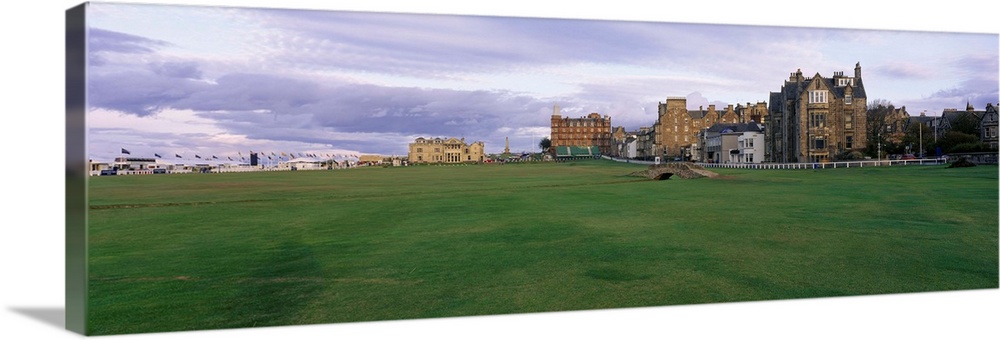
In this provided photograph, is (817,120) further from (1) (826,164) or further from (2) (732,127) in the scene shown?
(2) (732,127)

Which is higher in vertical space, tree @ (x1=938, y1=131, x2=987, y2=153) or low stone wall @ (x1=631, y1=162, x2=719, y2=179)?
tree @ (x1=938, y1=131, x2=987, y2=153)

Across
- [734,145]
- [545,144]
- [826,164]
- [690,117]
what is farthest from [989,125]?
[545,144]

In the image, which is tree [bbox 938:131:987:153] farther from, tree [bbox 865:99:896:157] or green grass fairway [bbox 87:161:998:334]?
tree [bbox 865:99:896:157]

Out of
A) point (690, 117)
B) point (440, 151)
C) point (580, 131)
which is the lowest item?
point (440, 151)

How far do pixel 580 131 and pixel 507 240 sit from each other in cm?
178

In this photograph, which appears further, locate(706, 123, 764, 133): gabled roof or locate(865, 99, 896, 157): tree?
locate(865, 99, 896, 157): tree

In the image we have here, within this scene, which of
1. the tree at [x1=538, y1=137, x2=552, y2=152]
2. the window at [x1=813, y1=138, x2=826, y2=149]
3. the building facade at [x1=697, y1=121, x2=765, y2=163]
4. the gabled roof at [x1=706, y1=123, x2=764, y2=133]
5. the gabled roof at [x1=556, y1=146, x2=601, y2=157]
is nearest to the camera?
the tree at [x1=538, y1=137, x2=552, y2=152]

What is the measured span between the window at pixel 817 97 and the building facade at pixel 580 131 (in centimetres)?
254

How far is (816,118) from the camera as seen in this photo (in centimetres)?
985

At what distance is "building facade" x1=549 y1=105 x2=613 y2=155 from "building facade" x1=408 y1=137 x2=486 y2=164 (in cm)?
102

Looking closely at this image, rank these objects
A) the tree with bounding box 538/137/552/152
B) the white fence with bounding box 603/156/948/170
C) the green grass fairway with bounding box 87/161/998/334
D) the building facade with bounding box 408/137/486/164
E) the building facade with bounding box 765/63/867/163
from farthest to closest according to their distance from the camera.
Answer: the white fence with bounding box 603/156/948/170, the building facade with bounding box 765/63/867/163, the tree with bounding box 538/137/552/152, the building facade with bounding box 408/137/486/164, the green grass fairway with bounding box 87/161/998/334

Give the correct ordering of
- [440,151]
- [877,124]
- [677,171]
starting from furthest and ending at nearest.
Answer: [677,171]
[877,124]
[440,151]

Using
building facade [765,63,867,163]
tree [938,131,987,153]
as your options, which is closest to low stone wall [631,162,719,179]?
building facade [765,63,867,163]

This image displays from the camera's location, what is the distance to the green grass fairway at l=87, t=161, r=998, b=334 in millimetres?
6375
